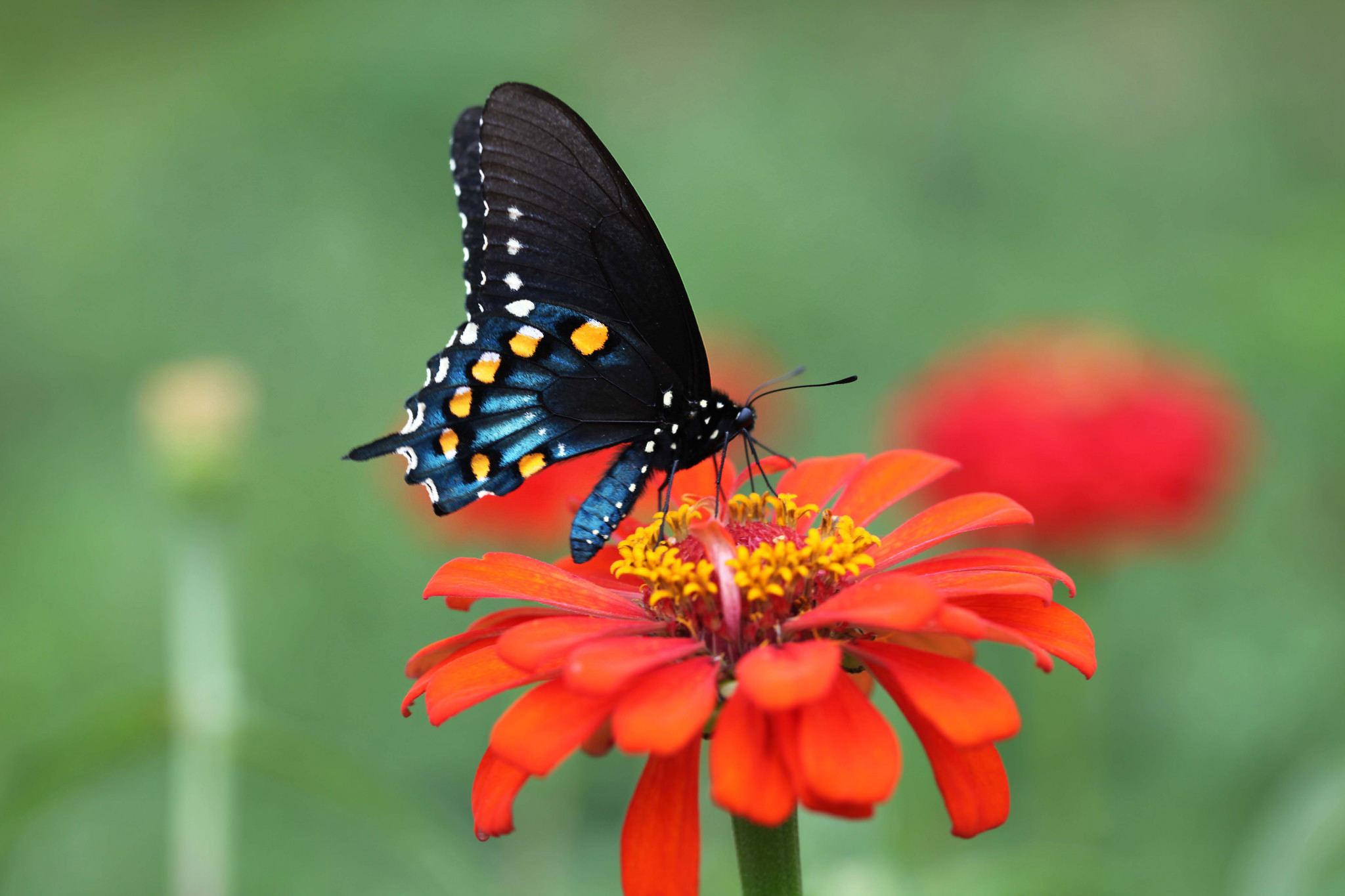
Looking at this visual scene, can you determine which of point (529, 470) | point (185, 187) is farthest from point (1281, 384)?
point (185, 187)

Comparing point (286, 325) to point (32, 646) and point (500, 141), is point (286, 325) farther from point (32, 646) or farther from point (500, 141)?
point (500, 141)

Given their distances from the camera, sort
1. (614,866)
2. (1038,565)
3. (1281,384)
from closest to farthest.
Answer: (1038,565) < (614,866) < (1281,384)

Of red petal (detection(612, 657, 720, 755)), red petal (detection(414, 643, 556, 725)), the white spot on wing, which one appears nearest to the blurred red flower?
the white spot on wing

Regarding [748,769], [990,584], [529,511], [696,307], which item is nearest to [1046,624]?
[990,584]

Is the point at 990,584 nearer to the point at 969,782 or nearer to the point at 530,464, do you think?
the point at 969,782

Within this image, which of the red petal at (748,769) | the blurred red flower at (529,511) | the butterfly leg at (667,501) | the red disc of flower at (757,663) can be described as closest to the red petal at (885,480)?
the red disc of flower at (757,663)

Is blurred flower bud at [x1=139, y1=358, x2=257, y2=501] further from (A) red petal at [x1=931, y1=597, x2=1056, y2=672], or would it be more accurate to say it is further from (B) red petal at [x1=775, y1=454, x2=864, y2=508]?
(A) red petal at [x1=931, y1=597, x2=1056, y2=672]

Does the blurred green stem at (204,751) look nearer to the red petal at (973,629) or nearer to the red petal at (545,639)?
the red petal at (545,639)
